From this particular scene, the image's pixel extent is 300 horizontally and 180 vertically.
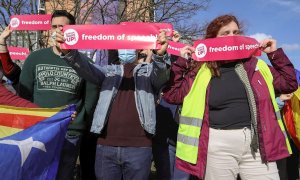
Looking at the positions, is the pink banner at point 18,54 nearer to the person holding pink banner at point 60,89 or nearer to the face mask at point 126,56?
the person holding pink banner at point 60,89

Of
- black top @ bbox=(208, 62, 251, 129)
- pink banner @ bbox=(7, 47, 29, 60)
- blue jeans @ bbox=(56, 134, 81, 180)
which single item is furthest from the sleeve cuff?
pink banner @ bbox=(7, 47, 29, 60)

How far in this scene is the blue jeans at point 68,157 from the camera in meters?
3.99

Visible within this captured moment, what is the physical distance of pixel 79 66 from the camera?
3.68 metres

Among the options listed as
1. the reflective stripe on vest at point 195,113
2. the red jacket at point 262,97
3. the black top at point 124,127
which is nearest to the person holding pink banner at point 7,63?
the black top at point 124,127

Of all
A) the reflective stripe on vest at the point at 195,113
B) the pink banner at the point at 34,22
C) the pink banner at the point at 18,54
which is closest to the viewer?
the reflective stripe on vest at the point at 195,113

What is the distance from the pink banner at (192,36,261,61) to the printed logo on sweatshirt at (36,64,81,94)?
4.15ft

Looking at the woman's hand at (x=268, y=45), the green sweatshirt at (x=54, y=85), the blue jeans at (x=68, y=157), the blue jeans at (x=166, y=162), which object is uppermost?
the woman's hand at (x=268, y=45)

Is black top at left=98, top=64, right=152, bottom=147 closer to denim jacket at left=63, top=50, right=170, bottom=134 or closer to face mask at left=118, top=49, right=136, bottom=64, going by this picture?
denim jacket at left=63, top=50, right=170, bottom=134

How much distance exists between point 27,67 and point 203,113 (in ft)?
6.14

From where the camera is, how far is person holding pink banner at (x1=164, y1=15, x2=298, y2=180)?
336 centimetres

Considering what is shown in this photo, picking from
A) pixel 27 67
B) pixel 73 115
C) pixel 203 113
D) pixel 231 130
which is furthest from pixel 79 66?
pixel 231 130

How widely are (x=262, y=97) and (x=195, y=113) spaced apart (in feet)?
1.91

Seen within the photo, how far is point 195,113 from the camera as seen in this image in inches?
139

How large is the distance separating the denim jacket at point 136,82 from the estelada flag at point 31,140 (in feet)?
0.98
